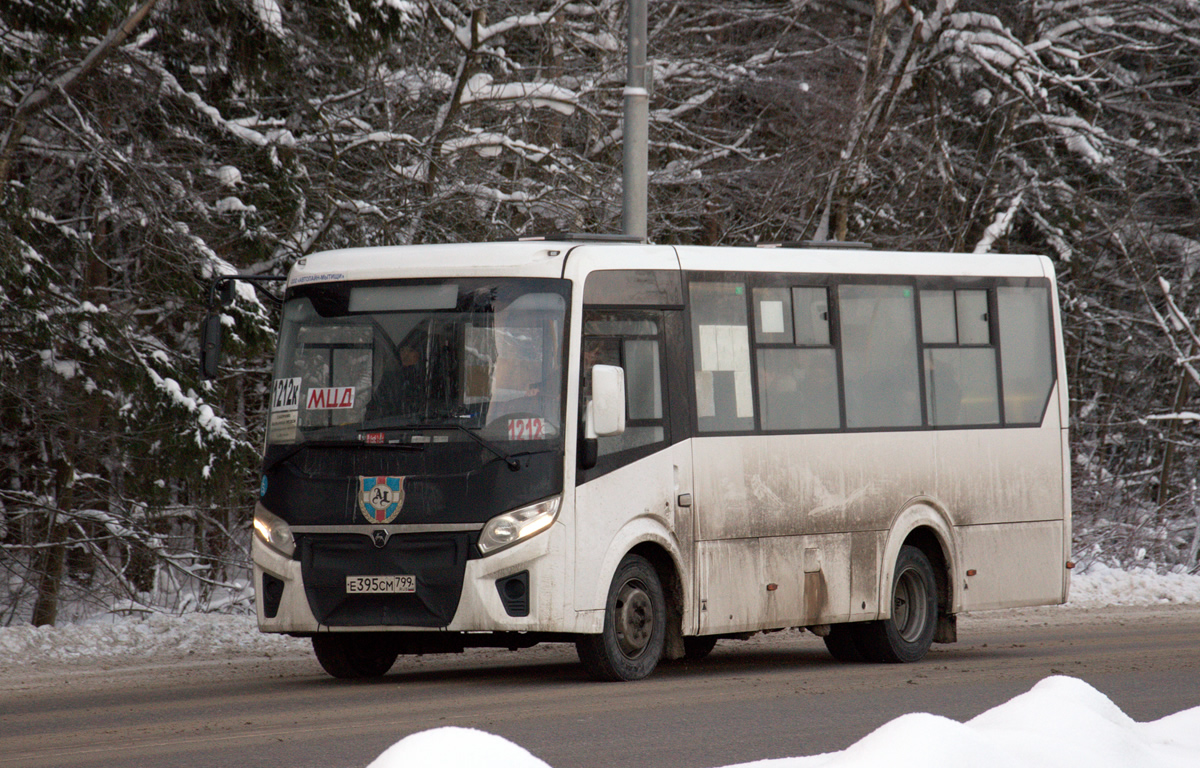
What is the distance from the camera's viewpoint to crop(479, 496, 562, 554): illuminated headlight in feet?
33.2

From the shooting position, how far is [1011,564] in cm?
A: 1354

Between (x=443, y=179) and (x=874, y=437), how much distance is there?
7189mm

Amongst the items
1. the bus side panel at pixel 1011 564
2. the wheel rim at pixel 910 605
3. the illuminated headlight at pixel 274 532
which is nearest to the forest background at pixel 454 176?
the illuminated headlight at pixel 274 532

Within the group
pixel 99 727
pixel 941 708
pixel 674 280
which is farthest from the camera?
pixel 674 280

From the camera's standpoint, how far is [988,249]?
962 inches

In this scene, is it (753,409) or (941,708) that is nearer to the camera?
(941,708)

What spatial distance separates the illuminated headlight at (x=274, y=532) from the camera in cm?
1057

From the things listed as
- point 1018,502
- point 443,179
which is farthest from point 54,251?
point 1018,502

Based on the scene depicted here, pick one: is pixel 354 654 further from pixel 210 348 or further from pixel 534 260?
pixel 534 260

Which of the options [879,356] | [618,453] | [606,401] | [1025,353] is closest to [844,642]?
[879,356]

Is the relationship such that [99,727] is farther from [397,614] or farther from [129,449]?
[129,449]

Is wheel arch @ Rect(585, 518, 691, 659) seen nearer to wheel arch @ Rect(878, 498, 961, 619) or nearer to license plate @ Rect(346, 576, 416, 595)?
license plate @ Rect(346, 576, 416, 595)

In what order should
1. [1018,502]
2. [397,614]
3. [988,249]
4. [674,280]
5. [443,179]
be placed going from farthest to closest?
[988,249] → [443,179] → [1018,502] → [674,280] → [397,614]

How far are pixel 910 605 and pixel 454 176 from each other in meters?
7.56
